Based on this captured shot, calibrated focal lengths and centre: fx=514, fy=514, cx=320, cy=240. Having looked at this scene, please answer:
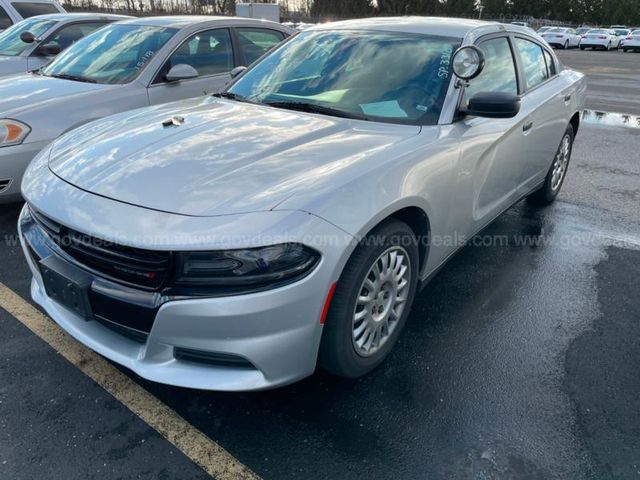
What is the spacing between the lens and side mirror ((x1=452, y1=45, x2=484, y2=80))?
2816 mm

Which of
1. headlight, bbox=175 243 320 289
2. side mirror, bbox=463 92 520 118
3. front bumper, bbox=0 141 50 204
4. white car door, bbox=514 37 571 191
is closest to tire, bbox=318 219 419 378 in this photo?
headlight, bbox=175 243 320 289

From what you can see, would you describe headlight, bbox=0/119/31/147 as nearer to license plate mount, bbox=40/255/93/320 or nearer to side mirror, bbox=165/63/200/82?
side mirror, bbox=165/63/200/82

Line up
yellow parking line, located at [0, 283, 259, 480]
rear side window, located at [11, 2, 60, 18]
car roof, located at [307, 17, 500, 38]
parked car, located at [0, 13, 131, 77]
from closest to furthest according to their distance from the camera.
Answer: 1. yellow parking line, located at [0, 283, 259, 480]
2. car roof, located at [307, 17, 500, 38]
3. parked car, located at [0, 13, 131, 77]
4. rear side window, located at [11, 2, 60, 18]

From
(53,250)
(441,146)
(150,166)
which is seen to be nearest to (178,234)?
(150,166)

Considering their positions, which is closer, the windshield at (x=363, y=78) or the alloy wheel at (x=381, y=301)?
the alloy wheel at (x=381, y=301)

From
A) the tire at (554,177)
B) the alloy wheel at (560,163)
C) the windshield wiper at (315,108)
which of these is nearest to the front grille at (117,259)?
the windshield wiper at (315,108)

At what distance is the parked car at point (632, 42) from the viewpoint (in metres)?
34.4

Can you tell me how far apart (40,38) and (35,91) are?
3.17 m

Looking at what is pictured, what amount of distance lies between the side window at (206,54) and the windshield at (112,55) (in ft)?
0.57

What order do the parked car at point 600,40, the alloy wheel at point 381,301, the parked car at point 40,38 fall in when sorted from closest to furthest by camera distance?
the alloy wheel at point 381,301
the parked car at point 40,38
the parked car at point 600,40

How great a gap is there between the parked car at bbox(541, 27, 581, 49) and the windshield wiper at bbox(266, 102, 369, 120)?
40423mm

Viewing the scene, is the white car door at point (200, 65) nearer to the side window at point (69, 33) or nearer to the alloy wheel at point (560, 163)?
the side window at point (69, 33)

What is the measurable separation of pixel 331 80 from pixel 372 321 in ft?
5.11

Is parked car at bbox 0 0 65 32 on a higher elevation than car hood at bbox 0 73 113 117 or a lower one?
higher
